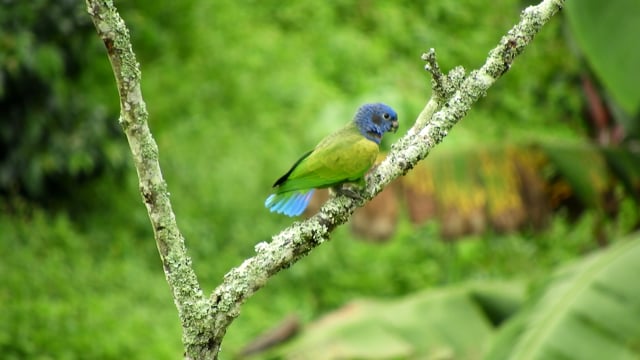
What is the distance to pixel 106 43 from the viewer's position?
6.44 feet

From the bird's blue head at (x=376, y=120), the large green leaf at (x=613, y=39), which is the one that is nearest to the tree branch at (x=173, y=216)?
the bird's blue head at (x=376, y=120)

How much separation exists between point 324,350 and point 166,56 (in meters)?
3.92

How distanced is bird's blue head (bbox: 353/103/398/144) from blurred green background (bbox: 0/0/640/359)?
2.84 m

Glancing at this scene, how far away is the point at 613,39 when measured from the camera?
543cm

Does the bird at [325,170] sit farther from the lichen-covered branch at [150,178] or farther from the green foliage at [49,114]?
the green foliage at [49,114]

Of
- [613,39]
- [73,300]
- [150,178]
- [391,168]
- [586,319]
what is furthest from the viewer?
[73,300]

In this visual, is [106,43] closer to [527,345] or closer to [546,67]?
[527,345]

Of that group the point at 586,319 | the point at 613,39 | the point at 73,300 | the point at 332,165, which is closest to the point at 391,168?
the point at 332,165

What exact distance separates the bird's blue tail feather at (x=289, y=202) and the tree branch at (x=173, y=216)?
28 cm

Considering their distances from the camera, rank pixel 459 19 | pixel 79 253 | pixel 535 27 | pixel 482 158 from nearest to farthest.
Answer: pixel 535 27 → pixel 482 158 → pixel 79 253 → pixel 459 19

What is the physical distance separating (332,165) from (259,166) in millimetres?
6618

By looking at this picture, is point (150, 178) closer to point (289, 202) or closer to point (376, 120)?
point (289, 202)

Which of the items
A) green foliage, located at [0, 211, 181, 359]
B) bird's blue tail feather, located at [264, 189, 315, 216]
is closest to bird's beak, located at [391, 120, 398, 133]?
bird's blue tail feather, located at [264, 189, 315, 216]

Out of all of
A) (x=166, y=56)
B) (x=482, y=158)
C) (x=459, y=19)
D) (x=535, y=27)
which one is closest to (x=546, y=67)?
(x=459, y=19)
